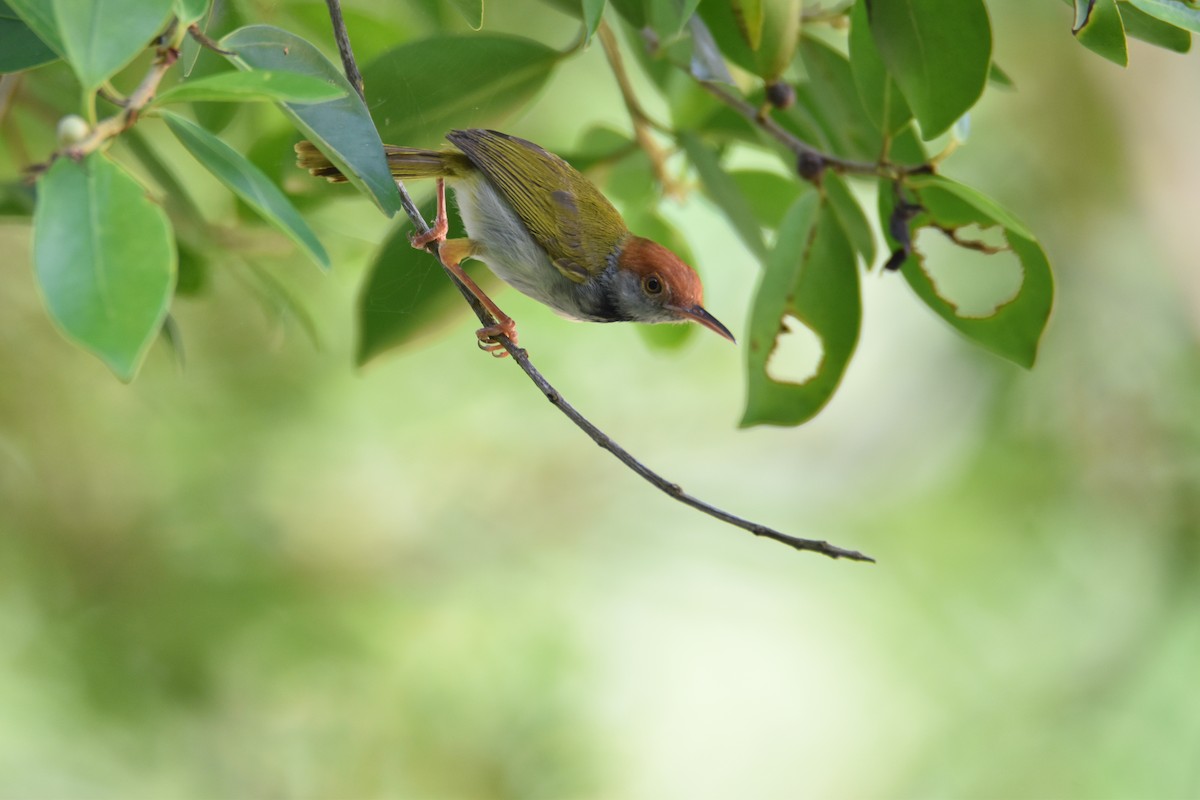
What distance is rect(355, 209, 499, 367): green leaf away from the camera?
2100 mm

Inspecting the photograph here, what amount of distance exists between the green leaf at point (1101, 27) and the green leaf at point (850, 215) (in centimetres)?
52

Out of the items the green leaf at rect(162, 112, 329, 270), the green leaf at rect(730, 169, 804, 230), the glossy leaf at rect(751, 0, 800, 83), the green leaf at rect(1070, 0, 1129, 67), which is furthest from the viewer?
the green leaf at rect(730, 169, 804, 230)

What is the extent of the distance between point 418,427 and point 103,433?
111 centimetres

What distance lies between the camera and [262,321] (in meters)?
4.02

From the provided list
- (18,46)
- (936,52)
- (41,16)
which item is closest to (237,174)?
(41,16)

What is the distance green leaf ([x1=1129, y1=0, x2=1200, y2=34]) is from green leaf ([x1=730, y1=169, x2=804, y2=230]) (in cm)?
99

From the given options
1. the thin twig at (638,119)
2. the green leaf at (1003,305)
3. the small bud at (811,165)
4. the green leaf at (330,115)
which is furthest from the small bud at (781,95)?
the green leaf at (330,115)

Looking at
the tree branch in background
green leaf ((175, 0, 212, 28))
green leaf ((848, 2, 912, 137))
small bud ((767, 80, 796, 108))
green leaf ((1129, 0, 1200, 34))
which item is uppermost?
small bud ((767, 80, 796, 108))

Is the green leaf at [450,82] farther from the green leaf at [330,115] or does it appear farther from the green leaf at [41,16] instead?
the green leaf at [41,16]

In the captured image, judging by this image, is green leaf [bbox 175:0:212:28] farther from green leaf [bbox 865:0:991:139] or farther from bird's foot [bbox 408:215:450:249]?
green leaf [bbox 865:0:991:139]

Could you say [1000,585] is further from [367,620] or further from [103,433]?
[103,433]

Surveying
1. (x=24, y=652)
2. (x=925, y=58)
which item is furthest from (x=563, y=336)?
(x=925, y=58)

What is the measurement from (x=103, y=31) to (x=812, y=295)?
120cm

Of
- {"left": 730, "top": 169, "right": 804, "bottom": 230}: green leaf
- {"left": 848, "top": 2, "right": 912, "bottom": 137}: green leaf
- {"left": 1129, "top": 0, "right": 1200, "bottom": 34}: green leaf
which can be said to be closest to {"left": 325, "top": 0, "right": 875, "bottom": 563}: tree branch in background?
{"left": 848, "top": 2, "right": 912, "bottom": 137}: green leaf
